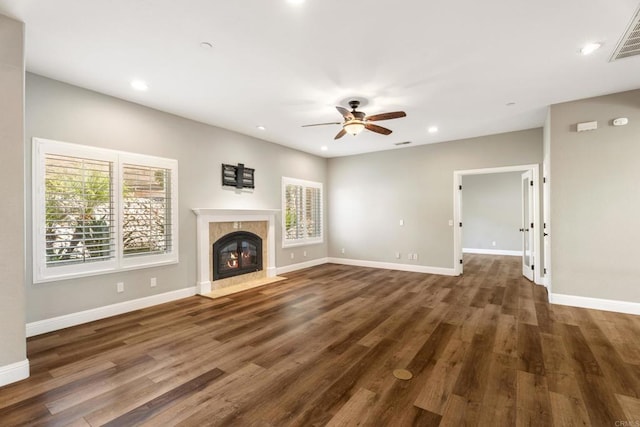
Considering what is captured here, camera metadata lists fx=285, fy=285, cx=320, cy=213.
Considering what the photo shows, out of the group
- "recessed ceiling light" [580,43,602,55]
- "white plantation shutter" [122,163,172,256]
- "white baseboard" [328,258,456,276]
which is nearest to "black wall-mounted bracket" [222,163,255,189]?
"white plantation shutter" [122,163,172,256]

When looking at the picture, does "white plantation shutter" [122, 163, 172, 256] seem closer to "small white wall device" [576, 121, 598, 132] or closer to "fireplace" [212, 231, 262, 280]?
"fireplace" [212, 231, 262, 280]

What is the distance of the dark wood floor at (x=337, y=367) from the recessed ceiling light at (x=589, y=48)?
3021 mm

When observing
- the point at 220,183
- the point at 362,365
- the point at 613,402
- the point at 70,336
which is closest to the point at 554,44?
the point at 613,402

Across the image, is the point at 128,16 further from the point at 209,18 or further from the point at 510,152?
the point at 510,152

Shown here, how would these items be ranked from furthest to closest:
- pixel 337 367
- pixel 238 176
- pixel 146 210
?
1. pixel 238 176
2. pixel 146 210
3. pixel 337 367

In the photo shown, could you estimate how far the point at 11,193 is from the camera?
→ 2.36m

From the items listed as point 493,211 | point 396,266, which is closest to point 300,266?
point 396,266

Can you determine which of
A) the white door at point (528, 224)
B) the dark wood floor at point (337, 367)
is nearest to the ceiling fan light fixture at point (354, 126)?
the dark wood floor at point (337, 367)

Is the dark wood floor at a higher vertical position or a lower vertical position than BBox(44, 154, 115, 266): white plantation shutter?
lower

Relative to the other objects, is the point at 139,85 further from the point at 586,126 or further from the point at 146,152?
the point at 586,126

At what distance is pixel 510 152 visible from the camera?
5.76m

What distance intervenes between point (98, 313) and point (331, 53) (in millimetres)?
4313

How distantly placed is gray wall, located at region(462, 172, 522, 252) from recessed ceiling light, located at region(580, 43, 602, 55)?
6.84 metres

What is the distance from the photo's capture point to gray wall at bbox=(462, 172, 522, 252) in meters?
9.09
